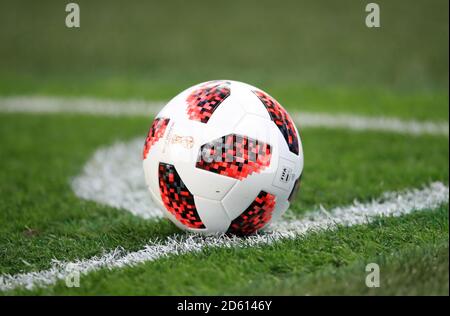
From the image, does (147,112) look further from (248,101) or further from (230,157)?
(230,157)

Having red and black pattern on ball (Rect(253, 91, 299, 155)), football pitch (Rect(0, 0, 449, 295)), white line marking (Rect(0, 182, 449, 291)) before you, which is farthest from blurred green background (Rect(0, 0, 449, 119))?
red and black pattern on ball (Rect(253, 91, 299, 155))

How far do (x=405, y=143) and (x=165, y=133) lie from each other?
388cm

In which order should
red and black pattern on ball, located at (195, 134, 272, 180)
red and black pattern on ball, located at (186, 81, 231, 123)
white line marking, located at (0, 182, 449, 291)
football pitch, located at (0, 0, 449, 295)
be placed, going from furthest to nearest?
red and black pattern on ball, located at (186, 81, 231, 123), red and black pattern on ball, located at (195, 134, 272, 180), white line marking, located at (0, 182, 449, 291), football pitch, located at (0, 0, 449, 295)

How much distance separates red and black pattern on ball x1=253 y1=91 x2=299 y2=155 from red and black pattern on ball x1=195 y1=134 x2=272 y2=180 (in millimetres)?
282

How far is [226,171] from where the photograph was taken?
404 cm

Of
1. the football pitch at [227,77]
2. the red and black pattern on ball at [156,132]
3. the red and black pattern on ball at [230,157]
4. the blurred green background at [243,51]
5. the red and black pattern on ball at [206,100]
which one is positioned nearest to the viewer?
the football pitch at [227,77]

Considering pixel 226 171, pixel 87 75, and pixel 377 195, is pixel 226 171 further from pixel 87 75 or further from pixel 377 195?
pixel 87 75

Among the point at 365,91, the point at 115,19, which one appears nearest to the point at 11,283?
the point at 365,91

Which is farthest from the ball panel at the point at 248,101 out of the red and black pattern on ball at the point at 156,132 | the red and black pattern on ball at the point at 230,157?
the red and black pattern on ball at the point at 156,132

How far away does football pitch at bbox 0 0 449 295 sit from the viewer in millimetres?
3674

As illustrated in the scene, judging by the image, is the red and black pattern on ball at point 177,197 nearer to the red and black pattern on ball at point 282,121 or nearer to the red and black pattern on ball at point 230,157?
the red and black pattern on ball at point 230,157

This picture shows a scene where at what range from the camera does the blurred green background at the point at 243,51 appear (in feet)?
32.9

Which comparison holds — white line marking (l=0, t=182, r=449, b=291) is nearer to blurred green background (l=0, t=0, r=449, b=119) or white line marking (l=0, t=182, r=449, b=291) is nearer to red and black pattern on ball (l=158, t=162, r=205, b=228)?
red and black pattern on ball (l=158, t=162, r=205, b=228)

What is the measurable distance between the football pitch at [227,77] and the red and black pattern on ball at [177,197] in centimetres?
15
